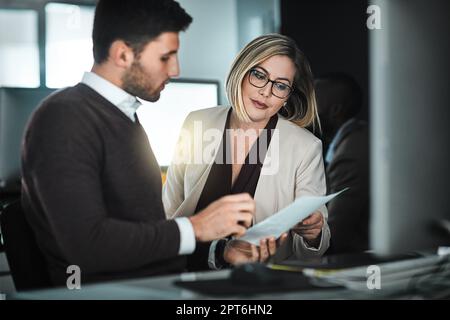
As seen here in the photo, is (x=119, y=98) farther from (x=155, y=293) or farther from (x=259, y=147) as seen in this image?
(x=259, y=147)

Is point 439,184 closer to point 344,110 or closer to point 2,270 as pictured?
point 344,110

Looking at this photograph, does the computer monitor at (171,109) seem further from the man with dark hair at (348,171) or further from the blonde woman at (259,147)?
the man with dark hair at (348,171)

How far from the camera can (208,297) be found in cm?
97

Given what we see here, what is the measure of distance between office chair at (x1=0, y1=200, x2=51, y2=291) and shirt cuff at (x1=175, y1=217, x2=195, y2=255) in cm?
26

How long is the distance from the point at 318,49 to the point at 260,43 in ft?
0.71

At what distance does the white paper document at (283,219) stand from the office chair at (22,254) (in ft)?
1.27

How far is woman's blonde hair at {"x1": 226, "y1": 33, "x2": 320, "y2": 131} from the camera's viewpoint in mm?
1657

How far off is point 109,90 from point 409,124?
0.58m

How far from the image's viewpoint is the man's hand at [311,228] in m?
1.44

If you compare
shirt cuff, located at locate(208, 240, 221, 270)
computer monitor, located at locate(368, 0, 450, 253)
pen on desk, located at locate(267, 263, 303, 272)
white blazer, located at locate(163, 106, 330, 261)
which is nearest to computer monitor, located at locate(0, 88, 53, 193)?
white blazer, located at locate(163, 106, 330, 261)

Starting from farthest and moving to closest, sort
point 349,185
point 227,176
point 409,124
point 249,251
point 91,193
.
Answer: point 349,185 → point 227,176 → point 249,251 → point 91,193 → point 409,124

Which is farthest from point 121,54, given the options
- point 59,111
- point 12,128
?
point 12,128

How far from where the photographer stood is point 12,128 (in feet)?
6.60

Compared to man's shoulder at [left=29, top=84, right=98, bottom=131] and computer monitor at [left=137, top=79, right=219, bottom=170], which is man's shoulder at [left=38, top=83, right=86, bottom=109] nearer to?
man's shoulder at [left=29, top=84, right=98, bottom=131]
